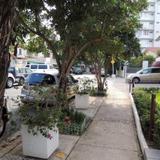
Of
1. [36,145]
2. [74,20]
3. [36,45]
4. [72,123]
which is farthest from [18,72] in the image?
[36,145]

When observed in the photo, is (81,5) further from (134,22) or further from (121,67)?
(121,67)

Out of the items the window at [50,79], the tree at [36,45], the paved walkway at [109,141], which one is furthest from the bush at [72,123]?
the tree at [36,45]

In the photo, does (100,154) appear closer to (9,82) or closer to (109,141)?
(109,141)

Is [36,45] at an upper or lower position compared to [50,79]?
upper

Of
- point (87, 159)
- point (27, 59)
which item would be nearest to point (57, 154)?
point (87, 159)

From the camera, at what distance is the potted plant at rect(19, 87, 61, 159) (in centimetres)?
551

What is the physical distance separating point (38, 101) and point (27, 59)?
49366 mm

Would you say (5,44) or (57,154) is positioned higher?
(5,44)

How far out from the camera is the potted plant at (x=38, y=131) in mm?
5512

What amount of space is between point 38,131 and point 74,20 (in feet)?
11.3

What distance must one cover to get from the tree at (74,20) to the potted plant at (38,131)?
114 inches

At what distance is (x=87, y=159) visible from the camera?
5902 mm

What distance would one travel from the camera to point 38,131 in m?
5.51

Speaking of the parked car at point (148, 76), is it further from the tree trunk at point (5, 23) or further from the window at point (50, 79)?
the tree trunk at point (5, 23)
